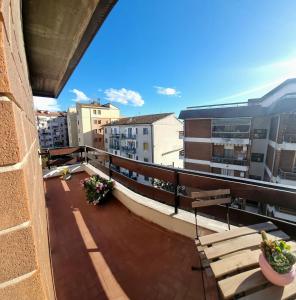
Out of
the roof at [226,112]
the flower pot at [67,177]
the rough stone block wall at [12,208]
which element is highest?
the roof at [226,112]

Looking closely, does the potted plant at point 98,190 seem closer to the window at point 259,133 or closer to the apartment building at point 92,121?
the window at point 259,133

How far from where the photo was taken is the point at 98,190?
3301 millimetres

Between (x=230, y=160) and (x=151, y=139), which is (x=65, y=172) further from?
(x=151, y=139)

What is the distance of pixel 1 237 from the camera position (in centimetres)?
34

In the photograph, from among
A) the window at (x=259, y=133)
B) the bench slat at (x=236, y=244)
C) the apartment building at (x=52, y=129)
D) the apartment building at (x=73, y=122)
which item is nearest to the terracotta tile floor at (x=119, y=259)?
the bench slat at (x=236, y=244)

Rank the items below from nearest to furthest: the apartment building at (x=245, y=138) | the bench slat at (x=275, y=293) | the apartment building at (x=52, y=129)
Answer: the bench slat at (x=275, y=293) < the apartment building at (x=245, y=138) < the apartment building at (x=52, y=129)

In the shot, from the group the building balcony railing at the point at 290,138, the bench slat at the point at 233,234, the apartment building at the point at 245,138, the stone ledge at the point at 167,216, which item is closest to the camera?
the bench slat at the point at 233,234

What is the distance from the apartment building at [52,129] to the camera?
3756 cm

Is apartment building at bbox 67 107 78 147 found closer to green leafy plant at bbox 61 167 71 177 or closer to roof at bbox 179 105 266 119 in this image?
roof at bbox 179 105 266 119

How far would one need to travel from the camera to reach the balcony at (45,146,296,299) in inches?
62.8

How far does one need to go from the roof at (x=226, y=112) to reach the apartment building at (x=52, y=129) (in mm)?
34360

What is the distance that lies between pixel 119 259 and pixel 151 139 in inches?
739

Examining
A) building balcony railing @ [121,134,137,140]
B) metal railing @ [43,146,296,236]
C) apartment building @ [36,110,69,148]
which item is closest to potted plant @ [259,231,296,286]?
metal railing @ [43,146,296,236]

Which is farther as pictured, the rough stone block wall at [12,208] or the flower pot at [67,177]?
the flower pot at [67,177]
